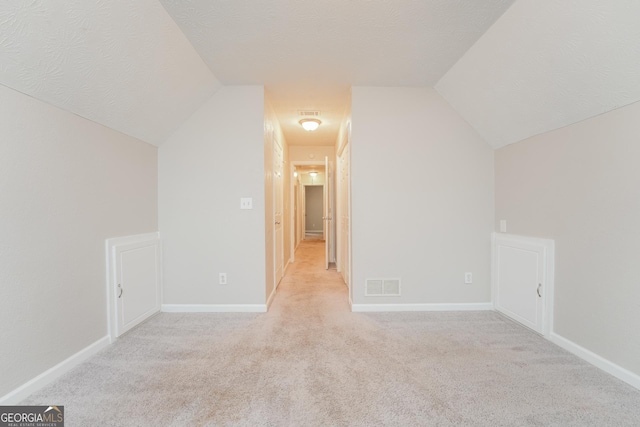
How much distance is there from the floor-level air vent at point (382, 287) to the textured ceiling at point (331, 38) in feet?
6.78

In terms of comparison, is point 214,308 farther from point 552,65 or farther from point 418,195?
point 552,65

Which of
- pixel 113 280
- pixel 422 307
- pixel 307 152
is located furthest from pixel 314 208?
pixel 113 280

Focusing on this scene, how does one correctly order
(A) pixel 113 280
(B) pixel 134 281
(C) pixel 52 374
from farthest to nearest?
1. (B) pixel 134 281
2. (A) pixel 113 280
3. (C) pixel 52 374

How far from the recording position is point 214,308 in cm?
300

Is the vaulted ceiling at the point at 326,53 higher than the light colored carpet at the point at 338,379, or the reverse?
the vaulted ceiling at the point at 326,53

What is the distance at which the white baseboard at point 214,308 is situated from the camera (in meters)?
2.99

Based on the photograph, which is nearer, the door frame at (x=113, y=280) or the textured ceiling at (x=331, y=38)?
the textured ceiling at (x=331, y=38)

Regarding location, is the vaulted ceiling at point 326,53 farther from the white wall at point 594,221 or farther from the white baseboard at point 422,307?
the white baseboard at point 422,307

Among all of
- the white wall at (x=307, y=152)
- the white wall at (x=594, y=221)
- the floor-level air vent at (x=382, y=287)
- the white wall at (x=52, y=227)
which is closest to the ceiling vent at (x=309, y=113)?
the white wall at (x=307, y=152)

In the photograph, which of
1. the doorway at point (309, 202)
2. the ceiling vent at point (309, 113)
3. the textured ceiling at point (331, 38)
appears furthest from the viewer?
the doorway at point (309, 202)

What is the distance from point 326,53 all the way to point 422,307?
2641mm

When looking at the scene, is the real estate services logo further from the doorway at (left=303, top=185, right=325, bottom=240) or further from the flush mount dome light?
the doorway at (left=303, top=185, right=325, bottom=240)

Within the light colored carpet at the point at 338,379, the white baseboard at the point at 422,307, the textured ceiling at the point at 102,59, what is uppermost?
the textured ceiling at the point at 102,59

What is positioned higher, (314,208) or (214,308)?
(314,208)
